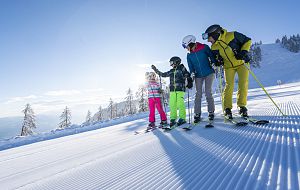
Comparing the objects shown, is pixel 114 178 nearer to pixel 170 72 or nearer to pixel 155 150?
pixel 155 150

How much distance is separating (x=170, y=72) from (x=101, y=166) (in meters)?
4.37

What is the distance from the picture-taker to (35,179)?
10.4 feet

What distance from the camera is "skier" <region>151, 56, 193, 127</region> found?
21.5ft

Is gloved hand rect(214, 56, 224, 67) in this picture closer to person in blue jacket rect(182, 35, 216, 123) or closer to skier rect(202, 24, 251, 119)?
skier rect(202, 24, 251, 119)

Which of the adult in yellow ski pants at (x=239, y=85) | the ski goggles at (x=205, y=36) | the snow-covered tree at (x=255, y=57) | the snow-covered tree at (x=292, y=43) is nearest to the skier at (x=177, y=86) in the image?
the adult in yellow ski pants at (x=239, y=85)

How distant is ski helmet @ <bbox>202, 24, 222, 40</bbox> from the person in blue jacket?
46 centimetres

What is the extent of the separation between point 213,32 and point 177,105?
88.9 inches

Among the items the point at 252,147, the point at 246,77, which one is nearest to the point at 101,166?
the point at 252,147

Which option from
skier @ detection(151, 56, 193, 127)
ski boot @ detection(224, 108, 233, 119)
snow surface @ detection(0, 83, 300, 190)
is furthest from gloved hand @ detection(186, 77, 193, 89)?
snow surface @ detection(0, 83, 300, 190)

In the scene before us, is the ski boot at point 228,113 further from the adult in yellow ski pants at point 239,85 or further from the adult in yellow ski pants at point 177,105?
the adult in yellow ski pants at point 177,105

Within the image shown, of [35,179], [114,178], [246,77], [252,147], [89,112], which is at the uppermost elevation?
[246,77]

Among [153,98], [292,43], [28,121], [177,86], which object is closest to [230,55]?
[177,86]

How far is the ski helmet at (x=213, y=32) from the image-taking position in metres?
5.48

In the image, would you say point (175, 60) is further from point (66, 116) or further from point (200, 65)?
point (66, 116)
